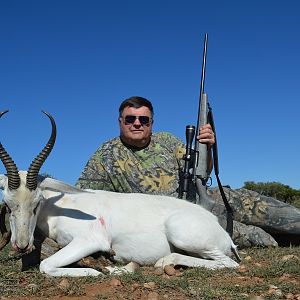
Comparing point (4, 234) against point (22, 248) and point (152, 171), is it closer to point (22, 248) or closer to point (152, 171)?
point (22, 248)

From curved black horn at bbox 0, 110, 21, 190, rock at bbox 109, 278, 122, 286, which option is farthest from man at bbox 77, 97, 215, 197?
rock at bbox 109, 278, 122, 286

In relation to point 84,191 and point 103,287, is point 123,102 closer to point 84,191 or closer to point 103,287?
point 84,191

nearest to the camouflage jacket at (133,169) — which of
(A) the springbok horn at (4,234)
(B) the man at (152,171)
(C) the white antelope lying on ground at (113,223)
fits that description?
(B) the man at (152,171)

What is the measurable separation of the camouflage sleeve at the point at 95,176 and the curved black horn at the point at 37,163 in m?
1.75

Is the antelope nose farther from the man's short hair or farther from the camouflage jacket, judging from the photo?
the man's short hair

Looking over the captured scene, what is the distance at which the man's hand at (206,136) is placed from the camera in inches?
280

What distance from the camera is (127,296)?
4.07 metres

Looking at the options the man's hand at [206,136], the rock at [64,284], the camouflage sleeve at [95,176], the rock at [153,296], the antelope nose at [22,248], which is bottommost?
the rock at [153,296]

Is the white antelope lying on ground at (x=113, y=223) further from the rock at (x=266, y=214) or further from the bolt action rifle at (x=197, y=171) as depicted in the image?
the rock at (x=266, y=214)

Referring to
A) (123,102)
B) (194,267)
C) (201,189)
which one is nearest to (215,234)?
(194,267)

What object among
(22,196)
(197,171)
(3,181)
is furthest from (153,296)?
(197,171)

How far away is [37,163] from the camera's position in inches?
209

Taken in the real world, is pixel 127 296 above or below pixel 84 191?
below

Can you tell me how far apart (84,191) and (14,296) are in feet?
5.92
